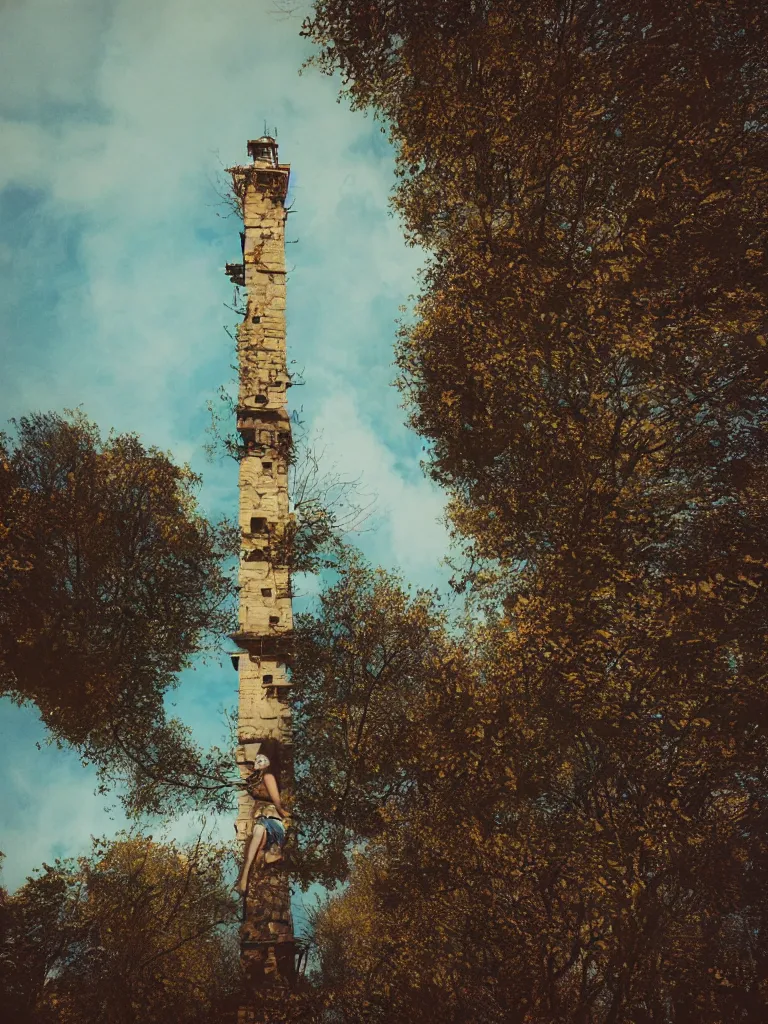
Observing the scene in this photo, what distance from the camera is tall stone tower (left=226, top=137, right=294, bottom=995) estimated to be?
13.2 meters

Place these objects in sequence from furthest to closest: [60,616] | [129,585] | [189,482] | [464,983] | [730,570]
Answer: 1. [189,482]
2. [129,585]
3. [60,616]
4. [730,570]
5. [464,983]

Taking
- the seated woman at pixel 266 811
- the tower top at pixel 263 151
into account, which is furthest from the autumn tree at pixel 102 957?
the tower top at pixel 263 151

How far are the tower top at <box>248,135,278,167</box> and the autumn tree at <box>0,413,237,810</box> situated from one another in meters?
8.70

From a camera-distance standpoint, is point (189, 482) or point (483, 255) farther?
point (189, 482)

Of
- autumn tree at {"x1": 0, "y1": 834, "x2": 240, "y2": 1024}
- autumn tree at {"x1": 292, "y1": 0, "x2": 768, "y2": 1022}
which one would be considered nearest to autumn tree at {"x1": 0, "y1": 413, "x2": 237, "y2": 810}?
autumn tree at {"x1": 0, "y1": 834, "x2": 240, "y2": 1024}

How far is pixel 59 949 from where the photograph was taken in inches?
625

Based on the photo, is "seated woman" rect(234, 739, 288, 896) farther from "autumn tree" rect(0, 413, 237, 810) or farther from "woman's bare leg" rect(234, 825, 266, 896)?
"autumn tree" rect(0, 413, 237, 810)

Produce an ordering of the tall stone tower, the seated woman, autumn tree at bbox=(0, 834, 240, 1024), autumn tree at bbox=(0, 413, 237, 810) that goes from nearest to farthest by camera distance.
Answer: the tall stone tower → the seated woman → autumn tree at bbox=(0, 834, 240, 1024) → autumn tree at bbox=(0, 413, 237, 810)

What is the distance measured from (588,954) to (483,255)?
517 inches

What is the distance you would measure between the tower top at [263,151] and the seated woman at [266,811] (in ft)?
48.1

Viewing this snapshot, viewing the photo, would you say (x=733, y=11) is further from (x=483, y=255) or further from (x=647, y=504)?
(x=647, y=504)

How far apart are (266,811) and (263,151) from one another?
16244 millimetres

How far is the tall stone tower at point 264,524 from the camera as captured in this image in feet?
43.3

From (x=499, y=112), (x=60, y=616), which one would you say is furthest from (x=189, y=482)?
(x=499, y=112)
